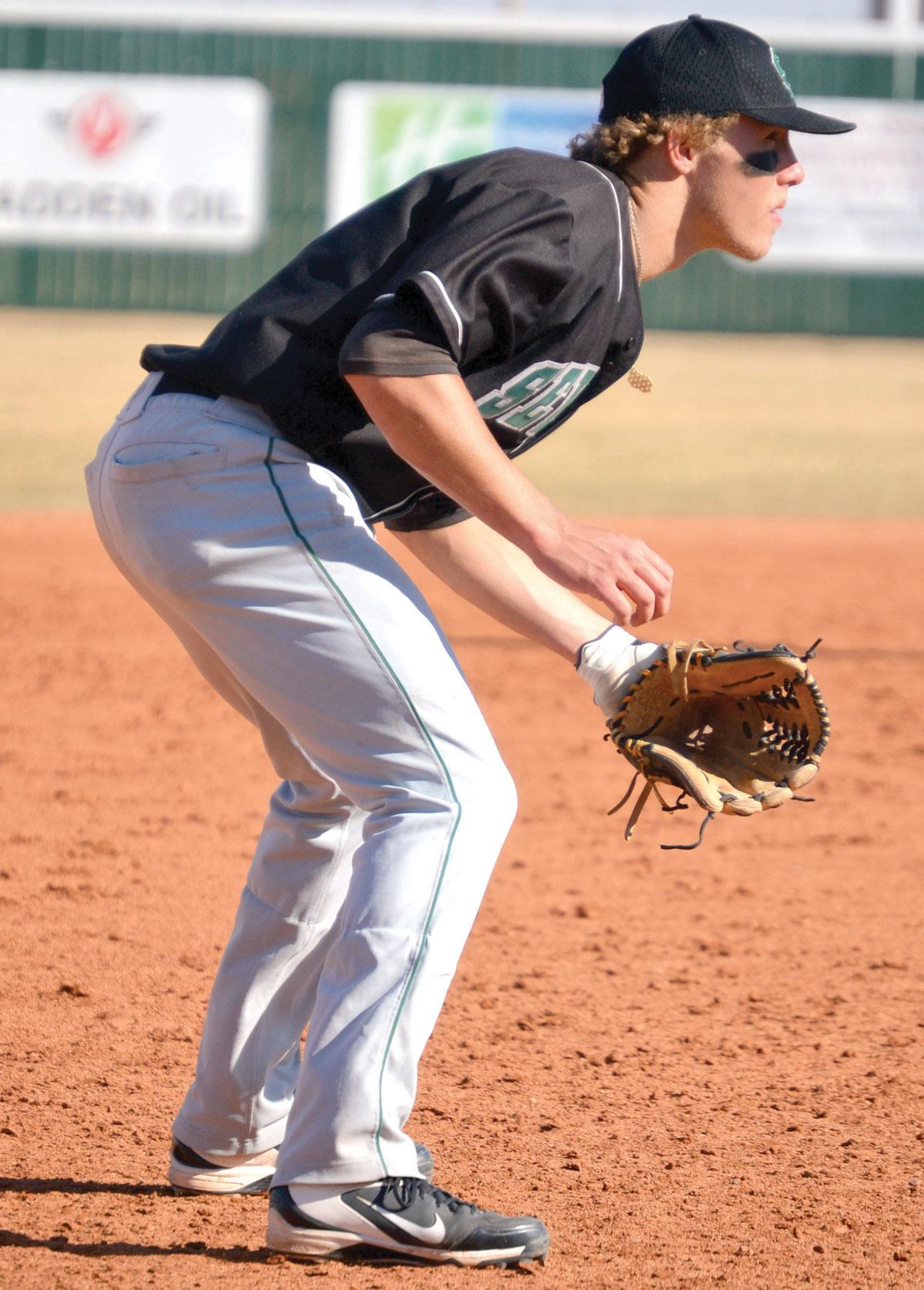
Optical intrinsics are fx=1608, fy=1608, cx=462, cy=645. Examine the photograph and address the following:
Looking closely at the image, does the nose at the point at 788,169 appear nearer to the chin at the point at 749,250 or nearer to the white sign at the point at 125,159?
the chin at the point at 749,250

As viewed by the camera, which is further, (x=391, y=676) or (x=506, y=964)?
(x=506, y=964)

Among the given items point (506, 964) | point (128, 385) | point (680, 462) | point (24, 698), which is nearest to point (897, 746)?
point (506, 964)

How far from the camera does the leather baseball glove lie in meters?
2.40

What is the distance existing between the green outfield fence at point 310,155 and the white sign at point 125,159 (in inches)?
12.7

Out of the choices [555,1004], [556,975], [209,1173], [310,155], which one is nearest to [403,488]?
[209,1173]

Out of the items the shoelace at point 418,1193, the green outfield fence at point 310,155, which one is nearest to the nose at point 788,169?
the shoelace at point 418,1193

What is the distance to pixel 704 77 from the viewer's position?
2.36 metres

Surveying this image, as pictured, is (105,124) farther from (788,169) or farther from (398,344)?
(398,344)

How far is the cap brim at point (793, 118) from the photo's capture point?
2.35 meters

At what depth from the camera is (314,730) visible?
7.45 ft

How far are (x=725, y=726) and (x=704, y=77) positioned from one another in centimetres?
98

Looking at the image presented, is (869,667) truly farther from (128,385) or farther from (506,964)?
(128,385)

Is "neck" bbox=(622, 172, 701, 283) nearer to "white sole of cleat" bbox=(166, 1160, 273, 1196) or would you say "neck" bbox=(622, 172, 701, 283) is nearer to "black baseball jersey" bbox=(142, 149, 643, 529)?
"black baseball jersey" bbox=(142, 149, 643, 529)

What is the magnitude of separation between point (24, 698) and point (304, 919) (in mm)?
3990
